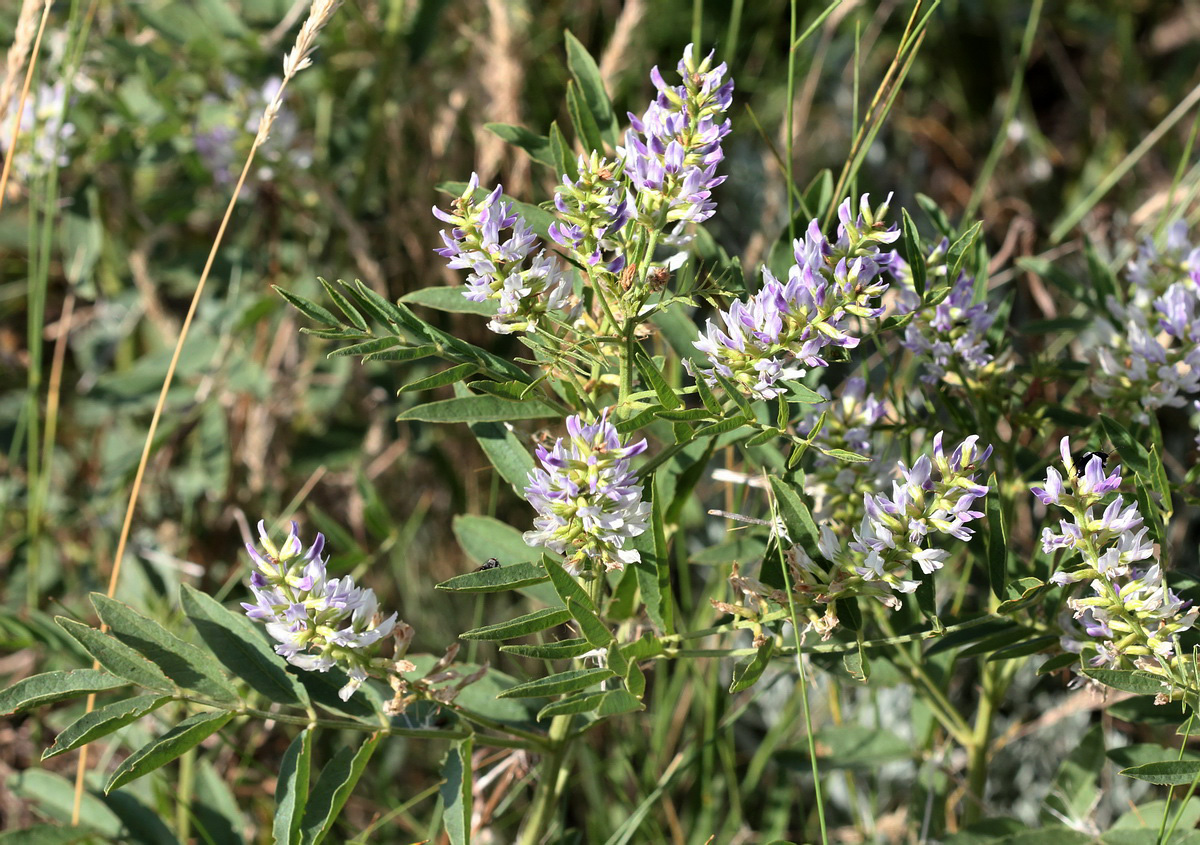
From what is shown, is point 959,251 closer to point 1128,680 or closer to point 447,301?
point 1128,680

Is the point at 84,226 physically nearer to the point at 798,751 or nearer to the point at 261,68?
the point at 261,68

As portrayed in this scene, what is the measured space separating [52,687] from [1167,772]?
122 cm

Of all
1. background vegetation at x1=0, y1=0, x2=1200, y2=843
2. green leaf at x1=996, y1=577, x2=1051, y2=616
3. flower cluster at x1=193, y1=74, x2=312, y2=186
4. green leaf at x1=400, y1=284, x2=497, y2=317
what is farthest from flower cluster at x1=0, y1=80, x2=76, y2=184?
green leaf at x1=996, y1=577, x2=1051, y2=616

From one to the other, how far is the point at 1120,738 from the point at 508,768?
49.2 inches

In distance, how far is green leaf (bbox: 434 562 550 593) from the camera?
1.12 m

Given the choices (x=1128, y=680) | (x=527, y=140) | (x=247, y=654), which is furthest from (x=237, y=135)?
(x=1128, y=680)

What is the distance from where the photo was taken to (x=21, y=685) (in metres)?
1.16

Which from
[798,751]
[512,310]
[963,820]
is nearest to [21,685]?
[512,310]

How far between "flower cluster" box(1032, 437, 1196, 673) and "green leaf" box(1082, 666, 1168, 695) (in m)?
0.01

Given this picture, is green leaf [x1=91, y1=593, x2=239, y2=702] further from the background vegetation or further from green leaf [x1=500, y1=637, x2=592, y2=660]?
the background vegetation

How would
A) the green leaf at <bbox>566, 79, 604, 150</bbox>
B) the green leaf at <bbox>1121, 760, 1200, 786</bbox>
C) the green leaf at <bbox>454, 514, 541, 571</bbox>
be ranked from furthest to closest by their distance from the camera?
1. the green leaf at <bbox>454, 514, 541, 571</bbox>
2. the green leaf at <bbox>566, 79, 604, 150</bbox>
3. the green leaf at <bbox>1121, 760, 1200, 786</bbox>

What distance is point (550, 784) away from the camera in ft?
4.58

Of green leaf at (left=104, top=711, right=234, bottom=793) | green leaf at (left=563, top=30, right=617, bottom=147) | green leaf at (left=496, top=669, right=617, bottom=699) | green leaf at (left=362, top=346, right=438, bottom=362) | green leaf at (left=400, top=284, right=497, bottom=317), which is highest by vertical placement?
green leaf at (left=563, top=30, right=617, bottom=147)

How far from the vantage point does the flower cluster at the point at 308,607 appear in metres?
1.10
